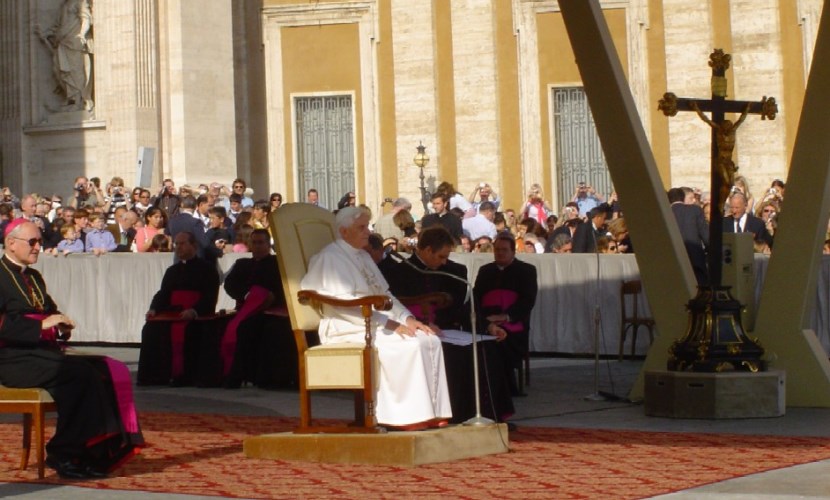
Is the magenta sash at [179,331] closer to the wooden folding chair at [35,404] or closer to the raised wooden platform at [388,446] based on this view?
the raised wooden platform at [388,446]

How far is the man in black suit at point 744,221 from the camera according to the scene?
57.9 feet

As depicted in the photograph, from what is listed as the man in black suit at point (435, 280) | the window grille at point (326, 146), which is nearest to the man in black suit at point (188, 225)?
the man in black suit at point (435, 280)

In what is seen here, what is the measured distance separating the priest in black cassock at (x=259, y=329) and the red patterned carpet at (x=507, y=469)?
141 inches

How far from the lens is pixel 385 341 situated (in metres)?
9.89

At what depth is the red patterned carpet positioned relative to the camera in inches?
336

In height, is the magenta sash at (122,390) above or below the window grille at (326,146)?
below

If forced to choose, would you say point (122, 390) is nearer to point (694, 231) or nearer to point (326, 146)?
point (694, 231)

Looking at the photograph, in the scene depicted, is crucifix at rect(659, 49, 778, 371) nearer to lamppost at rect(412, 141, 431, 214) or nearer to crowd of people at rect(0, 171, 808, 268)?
crowd of people at rect(0, 171, 808, 268)

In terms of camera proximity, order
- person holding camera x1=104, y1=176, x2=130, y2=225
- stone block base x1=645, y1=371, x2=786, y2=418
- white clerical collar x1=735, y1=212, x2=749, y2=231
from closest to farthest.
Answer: stone block base x1=645, y1=371, x2=786, y2=418, white clerical collar x1=735, y1=212, x2=749, y2=231, person holding camera x1=104, y1=176, x2=130, y2=225

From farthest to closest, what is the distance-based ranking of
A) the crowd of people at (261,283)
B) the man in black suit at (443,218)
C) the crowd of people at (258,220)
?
the man in black suit at (443,218) < the crowd of people at (258,220) < the crowd of people at (261,283)

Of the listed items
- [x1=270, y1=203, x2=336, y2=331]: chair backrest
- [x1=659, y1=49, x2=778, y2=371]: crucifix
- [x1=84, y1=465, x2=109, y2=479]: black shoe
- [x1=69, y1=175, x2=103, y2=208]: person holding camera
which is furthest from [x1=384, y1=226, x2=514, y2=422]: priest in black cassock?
[x1=69, y1=175, x2=103, y2=208]: person holding camera

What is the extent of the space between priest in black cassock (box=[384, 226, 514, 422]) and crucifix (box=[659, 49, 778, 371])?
1362mm

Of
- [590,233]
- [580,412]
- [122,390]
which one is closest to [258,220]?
[590,233]

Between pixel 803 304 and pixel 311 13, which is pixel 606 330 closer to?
pixel 803 304
